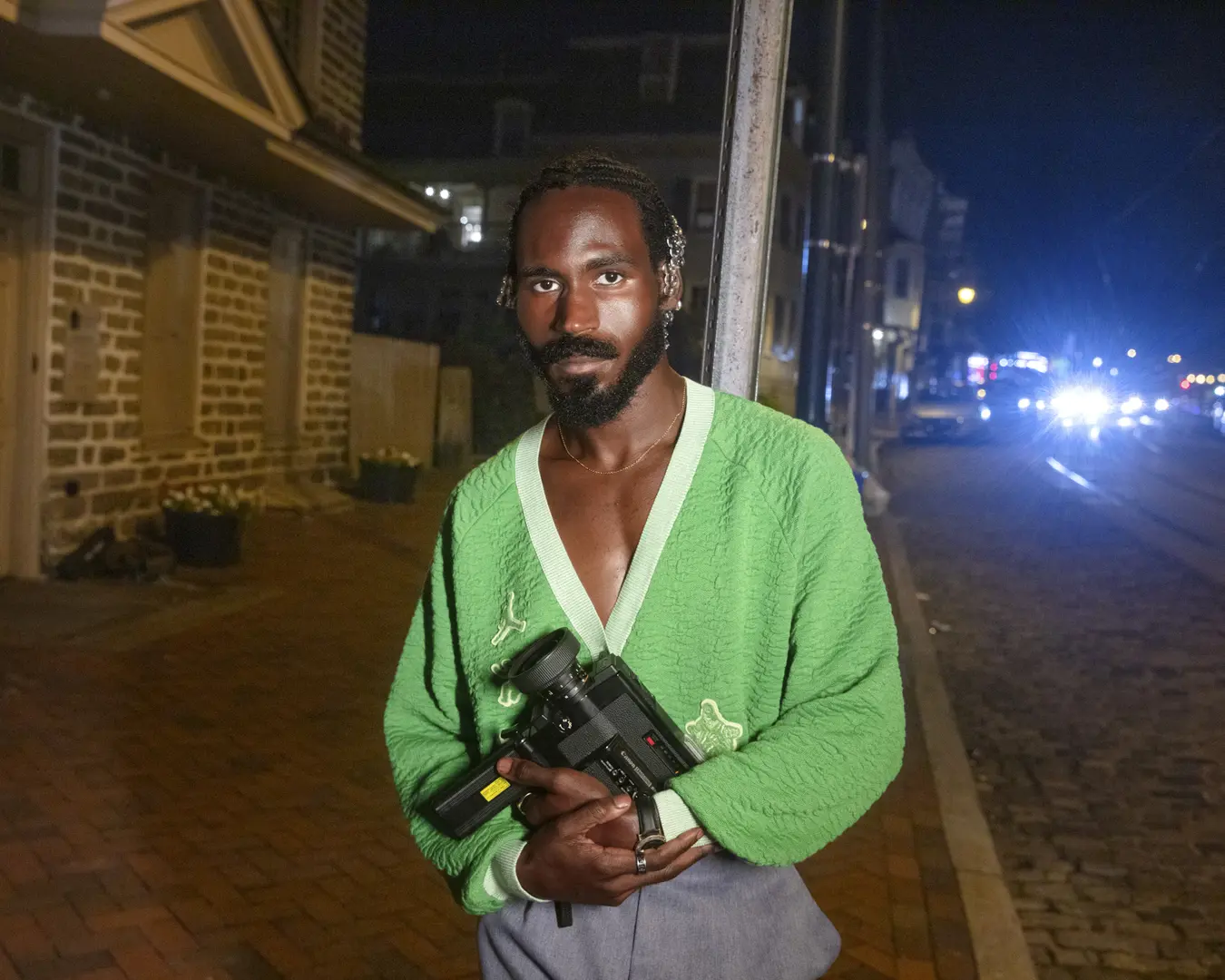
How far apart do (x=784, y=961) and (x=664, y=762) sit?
1.37ft

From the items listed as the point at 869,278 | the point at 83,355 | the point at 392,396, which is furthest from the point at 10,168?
the point at 869,278

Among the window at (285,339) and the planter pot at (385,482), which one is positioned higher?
the window at (285,339)

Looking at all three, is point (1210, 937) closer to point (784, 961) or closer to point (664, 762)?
point (784, 961)

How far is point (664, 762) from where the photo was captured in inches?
65.2

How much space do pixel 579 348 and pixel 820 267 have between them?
379 inches

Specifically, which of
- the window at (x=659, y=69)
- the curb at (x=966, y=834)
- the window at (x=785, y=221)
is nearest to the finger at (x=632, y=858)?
the curb at (x=966, y=834)

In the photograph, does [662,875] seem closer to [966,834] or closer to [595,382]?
[595,382]

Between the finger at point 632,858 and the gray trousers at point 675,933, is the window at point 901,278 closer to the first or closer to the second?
the gray trousers at point 675,933

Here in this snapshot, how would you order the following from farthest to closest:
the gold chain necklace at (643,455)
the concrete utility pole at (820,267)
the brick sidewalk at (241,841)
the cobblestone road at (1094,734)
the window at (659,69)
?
the window at (659,69), the concrete utility pole at (820,267), the cobblestone road at (1094,734), the brick sidewalk at (241,841), the gold chain necklace at (643,455)

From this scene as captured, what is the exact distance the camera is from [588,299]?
1.78m

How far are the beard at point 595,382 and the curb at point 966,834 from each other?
2.86 metres

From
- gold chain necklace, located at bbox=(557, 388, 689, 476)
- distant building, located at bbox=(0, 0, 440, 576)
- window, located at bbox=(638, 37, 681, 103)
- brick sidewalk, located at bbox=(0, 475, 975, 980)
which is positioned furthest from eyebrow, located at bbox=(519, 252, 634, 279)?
window, located at bbox=(638, 37, 681, 103)

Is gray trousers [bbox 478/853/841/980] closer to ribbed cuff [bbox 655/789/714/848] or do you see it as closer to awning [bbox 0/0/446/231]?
ribbed cuff [bbox 655/789/714/848]

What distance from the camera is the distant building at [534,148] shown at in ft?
101
